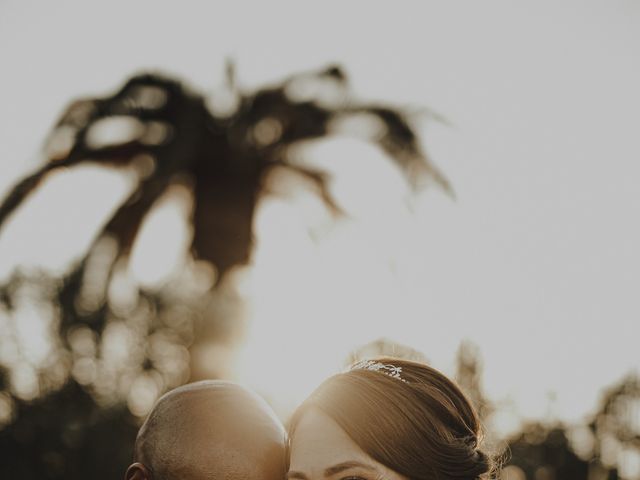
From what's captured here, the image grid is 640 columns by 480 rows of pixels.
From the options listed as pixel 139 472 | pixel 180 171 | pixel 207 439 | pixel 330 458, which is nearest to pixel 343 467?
pixel 330 458

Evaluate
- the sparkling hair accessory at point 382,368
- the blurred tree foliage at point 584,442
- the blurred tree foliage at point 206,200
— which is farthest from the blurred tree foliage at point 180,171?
the sparkling hair accessory at point 382,368

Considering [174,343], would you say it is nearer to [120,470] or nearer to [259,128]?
Answer: [120,470]

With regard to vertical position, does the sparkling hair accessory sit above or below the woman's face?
above

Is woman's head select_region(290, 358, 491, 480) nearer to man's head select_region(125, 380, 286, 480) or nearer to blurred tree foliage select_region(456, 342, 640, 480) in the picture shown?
man's head select_region(125, 380, 286, 480)

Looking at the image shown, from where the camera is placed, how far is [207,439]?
→ 2.49 m

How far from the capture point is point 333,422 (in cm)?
284

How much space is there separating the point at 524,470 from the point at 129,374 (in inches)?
297

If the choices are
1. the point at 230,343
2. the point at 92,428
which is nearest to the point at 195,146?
the point at 230,343

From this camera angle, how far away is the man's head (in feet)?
8.08

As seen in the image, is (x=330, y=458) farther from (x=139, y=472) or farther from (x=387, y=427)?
(x=139, y=472)

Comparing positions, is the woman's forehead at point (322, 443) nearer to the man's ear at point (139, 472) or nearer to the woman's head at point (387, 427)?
the woman's head at point (387, 427)

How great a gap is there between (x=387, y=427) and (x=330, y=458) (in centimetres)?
23

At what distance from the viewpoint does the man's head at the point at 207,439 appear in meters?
2.46

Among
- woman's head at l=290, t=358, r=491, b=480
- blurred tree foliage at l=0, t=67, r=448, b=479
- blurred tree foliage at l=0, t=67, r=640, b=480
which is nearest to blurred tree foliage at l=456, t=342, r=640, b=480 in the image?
blurred tree foliage at l=0, t=67, r=640, b=480
